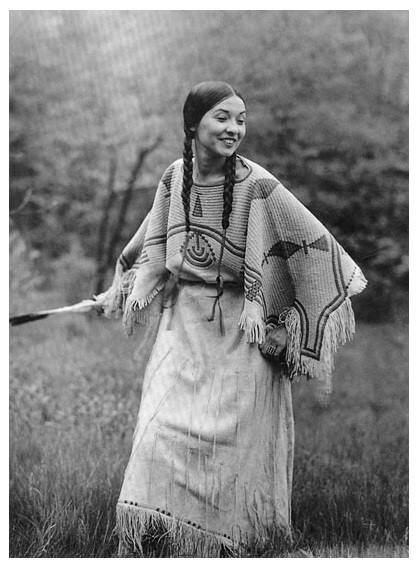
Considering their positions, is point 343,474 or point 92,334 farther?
point 92,334

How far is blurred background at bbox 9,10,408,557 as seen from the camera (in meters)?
4.46

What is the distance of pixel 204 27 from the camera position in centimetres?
450

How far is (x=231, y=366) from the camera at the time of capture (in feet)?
10.4

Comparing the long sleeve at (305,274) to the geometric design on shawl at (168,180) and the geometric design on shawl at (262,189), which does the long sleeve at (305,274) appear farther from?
the geometric design on shawl at (168,180)

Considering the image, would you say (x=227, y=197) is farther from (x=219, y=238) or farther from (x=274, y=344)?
(x=274, y=344)

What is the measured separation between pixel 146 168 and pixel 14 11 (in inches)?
47.3

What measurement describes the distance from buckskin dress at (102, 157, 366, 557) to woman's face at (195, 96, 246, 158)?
150mm

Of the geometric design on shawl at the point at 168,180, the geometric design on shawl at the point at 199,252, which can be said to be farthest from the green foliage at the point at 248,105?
the geometric design on shawl at the point at 199,252

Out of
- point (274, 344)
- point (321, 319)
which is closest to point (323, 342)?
point (321, 319)

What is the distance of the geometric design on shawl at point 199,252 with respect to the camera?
3.14 meters

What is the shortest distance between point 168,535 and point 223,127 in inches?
59.2

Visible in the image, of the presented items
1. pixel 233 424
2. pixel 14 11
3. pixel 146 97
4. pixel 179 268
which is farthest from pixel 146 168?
pixel 233 424

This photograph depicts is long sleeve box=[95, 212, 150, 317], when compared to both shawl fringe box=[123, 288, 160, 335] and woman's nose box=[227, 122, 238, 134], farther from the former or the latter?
woman's nose box=[227, 122, 238, 134]

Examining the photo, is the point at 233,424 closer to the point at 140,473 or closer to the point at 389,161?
the point at 140,473
